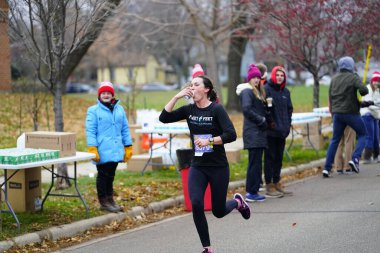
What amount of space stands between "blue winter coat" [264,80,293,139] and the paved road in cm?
105

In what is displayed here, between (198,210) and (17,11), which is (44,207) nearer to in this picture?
(17,11)

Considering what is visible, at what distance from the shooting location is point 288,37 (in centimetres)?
1700

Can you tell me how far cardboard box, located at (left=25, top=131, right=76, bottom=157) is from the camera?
31.3 feet

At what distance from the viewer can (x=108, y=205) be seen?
405 inches

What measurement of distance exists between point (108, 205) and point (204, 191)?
9.62ft

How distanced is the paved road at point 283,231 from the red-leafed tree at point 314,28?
219 inches

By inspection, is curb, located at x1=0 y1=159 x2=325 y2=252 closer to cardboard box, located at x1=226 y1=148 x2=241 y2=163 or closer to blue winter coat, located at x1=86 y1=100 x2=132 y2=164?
blue winter coat, located at x1=86 y1=100 x2=132 y2=164

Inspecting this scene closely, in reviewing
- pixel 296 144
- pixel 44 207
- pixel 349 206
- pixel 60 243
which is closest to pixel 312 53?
pixel 296 144

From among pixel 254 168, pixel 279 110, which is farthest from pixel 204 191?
pixel 279 110

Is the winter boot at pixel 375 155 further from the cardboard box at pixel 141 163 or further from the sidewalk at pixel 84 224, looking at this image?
the cardboard box at pixel 141 163

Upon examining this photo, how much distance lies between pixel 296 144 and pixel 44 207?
32.9 feet

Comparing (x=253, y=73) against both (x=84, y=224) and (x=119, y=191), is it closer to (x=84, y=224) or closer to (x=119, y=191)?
(x=119, y=191)

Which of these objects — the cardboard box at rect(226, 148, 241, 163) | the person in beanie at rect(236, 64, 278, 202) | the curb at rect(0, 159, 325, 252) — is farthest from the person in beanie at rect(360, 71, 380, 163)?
the curb at rect(0, 159, 325, 252)

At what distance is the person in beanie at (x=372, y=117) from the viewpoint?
49.7 ft
